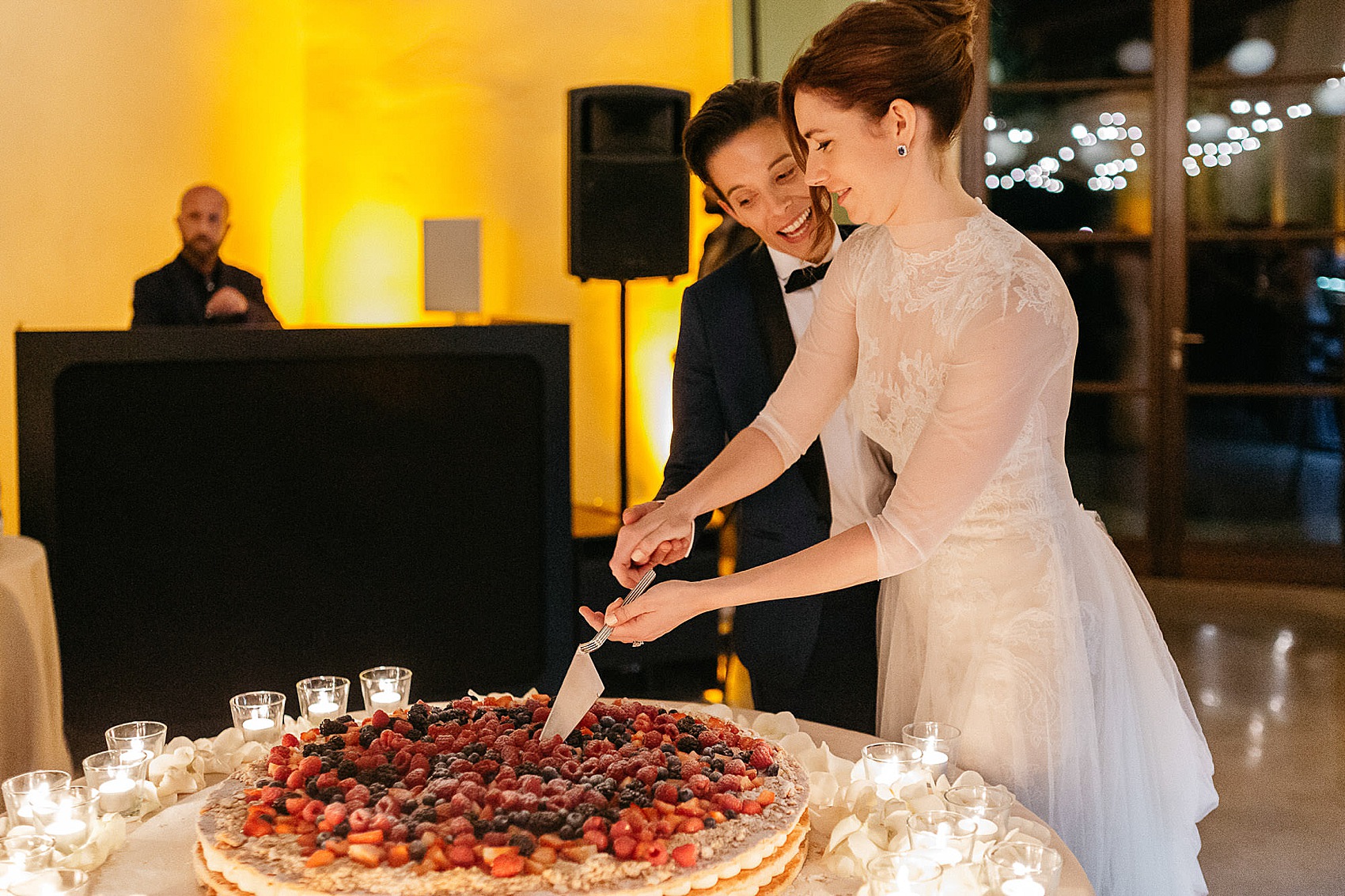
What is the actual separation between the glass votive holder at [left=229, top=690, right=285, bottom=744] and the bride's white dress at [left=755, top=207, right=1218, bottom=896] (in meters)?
0.82

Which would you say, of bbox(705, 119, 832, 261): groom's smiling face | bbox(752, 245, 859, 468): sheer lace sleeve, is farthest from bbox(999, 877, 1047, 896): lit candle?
bbox(705, 119, 832, 261): groom's smiling face

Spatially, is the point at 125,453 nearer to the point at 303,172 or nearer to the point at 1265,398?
the point at 303,172

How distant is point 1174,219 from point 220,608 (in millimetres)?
4947

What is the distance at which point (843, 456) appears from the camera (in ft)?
6.79

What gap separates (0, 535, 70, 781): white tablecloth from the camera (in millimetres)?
2398

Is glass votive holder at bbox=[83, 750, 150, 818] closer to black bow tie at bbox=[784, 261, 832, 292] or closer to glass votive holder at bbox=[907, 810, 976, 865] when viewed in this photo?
glass votive holder at bbox=[907, 810, 976, 865]

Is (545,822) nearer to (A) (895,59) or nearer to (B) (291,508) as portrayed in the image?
(A) (895,59)

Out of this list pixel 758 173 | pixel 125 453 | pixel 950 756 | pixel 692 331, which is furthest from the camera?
pixel 125 453

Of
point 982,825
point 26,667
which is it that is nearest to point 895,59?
point 982,825

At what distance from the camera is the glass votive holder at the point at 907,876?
3.73 ft

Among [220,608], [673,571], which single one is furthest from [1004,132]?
[220,608]

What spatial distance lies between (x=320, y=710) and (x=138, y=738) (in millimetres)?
229

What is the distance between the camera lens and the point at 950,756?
4.78 ft

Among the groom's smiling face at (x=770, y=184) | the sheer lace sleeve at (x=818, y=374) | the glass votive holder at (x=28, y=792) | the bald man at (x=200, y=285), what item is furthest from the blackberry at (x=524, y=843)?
→ the bald man at (x=200, y=285)
